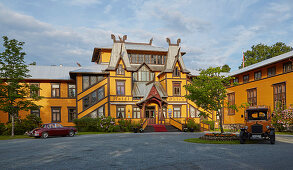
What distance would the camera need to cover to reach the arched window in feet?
145

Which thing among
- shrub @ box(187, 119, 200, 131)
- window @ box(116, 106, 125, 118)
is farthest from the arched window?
shrub @ box(187, 119, 200, 131)

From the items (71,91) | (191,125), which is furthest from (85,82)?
(191,125)

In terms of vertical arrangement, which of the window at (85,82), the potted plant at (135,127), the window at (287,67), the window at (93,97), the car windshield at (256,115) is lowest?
the potted plant at (135,127)

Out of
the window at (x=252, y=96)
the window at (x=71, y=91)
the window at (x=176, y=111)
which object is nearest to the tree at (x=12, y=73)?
the window at (x=71, y=91)

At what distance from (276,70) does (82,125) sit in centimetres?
2693

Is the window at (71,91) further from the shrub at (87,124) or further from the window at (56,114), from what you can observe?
the shrub at (87,124)

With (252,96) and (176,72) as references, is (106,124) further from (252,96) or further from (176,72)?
(252,96)

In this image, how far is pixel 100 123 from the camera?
36.3 m

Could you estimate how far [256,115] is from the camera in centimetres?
2044

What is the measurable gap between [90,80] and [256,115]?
2675 cm

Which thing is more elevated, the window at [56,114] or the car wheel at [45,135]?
the window at [56,114]

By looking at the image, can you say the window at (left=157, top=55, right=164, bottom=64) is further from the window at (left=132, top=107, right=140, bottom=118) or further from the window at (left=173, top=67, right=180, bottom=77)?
the window at (left=132, top=107, right=140, bottom=118)

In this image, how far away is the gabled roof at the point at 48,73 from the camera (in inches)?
1602

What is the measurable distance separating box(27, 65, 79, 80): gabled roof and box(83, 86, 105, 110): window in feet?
14.8
